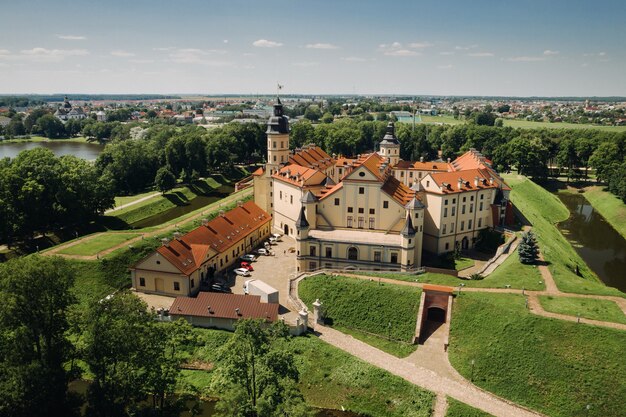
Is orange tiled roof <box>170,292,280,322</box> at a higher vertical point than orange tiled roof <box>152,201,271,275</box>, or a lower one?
lower

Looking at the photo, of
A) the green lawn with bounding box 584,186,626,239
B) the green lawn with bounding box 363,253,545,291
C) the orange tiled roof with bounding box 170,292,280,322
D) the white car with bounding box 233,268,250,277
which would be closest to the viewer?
the orange tiled roof with bounding box 170,292,280,322

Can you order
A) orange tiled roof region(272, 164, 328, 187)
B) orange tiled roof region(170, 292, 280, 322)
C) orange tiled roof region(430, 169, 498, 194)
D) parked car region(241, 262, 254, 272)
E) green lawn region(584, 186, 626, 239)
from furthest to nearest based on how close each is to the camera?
green lawn region(584, 186, 626, 239), orange tiled roof region(272, 164, 328, 187), orange tiled roof region(430, 169, 498, 194), parked car region(241, 262, 254, 272), orange tiled roof region(170, 292, 280, 322)

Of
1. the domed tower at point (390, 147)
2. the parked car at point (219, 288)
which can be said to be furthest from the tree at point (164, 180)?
the parked car at point (219, 288)

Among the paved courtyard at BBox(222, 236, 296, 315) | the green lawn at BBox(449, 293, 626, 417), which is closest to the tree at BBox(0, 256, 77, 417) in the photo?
the paved courtyard at BBox(222, 236, 296, 315)

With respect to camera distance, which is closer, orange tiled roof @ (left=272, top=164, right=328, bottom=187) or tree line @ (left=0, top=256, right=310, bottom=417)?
tree line @ (left=0, top=256, right=310, bottom=417)

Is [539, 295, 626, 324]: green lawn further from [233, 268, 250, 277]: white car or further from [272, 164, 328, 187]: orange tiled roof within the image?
[272, 164, 328, 187]: orange tiled roof

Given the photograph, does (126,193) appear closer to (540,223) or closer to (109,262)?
(109,262)

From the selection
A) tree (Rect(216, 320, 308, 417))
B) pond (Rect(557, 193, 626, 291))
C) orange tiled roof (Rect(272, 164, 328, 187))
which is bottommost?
pond (Rect(557, 193, 626, 291))
